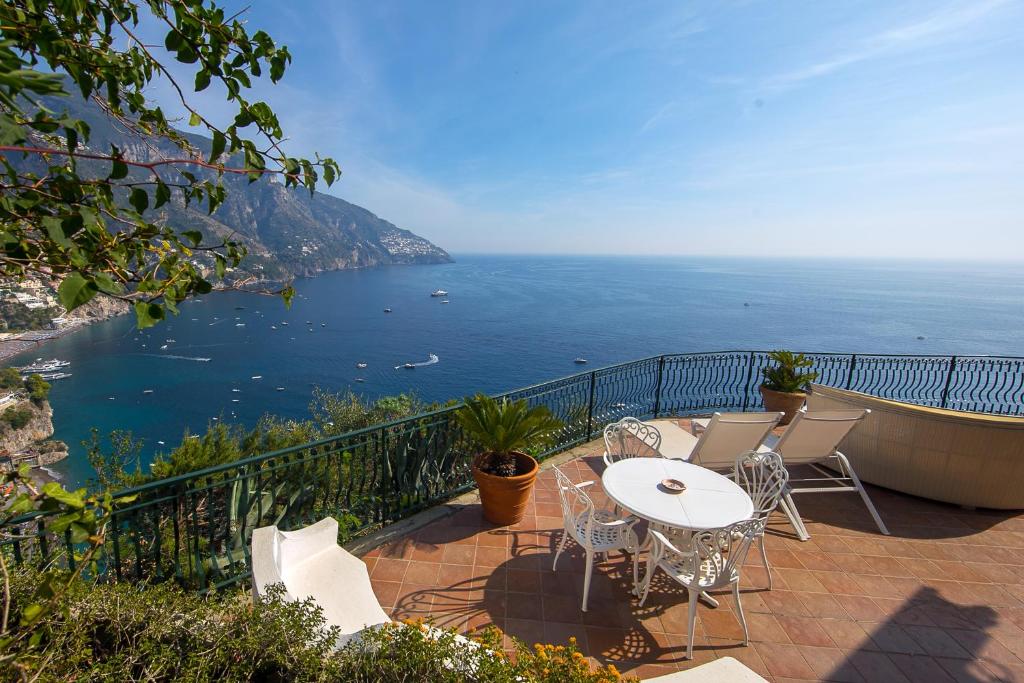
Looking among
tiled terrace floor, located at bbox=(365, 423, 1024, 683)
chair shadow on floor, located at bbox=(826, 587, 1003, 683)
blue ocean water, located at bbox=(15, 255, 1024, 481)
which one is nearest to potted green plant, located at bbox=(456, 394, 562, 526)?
tiled terrace floor, located at bbox=(365, 423, 1024, 683)

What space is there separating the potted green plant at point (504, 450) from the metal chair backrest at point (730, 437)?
1344mm

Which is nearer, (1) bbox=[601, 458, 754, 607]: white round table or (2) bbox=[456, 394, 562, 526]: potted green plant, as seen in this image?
(1) bbox=[601, 458, 754, 607]: white round table

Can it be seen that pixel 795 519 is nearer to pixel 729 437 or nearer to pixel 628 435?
pixel 729 437

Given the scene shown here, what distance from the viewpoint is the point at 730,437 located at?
4082 millimetres

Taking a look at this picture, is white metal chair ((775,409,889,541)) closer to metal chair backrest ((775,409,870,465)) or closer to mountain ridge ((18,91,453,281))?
metal chair backrest ((775,409,870,465))

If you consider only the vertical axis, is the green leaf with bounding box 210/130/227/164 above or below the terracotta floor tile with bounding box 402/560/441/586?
above

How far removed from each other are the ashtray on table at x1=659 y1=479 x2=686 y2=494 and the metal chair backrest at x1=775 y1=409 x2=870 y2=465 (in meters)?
1.48

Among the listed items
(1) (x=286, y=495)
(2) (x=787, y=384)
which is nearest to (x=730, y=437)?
(2) (x=787, y=384)

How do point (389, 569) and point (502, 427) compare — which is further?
point (502, 427)

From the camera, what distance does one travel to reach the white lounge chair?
2.22 m

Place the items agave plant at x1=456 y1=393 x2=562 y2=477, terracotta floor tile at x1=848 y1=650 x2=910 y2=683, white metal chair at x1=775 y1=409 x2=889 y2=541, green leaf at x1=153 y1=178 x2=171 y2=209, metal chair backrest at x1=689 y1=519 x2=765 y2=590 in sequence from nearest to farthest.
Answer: green leaf at x1=153 y1=178 x2=171 y2=209
terracotta floor tile at x1=848 y1=650 x2=910 y2=683
metal chair backrest at x1=689 y1=519 x2=765 y2=590
agave plant at x1=456 y1=393 x2=562 y2=477
white metal chair at x1=775 y1=409 x2=889 y2=541

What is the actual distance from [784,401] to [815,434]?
7.17 ft

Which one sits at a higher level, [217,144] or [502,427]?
[217,144]

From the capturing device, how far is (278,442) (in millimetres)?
10883
